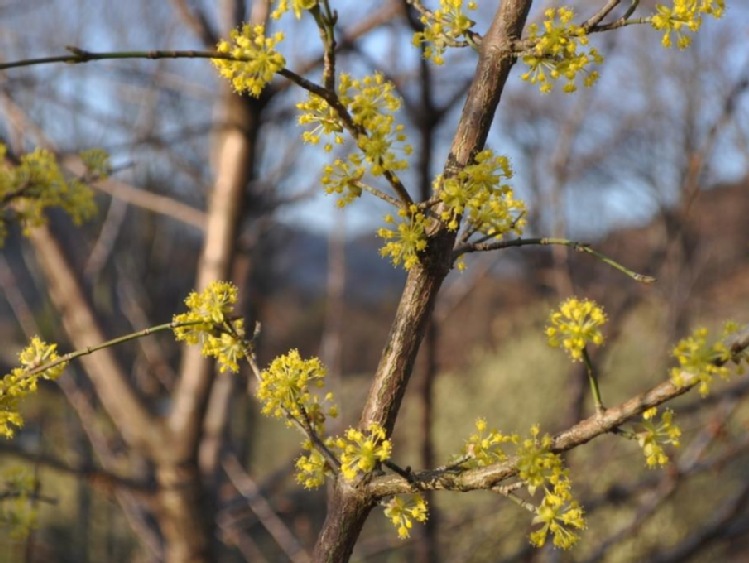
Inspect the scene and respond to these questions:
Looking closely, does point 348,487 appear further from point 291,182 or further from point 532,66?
point 291,182

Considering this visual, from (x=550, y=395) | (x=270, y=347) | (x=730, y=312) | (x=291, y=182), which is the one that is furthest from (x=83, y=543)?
(x=730, y=312)

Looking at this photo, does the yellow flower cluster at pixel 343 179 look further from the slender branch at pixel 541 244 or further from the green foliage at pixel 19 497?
the green foliage at pixel 19 497

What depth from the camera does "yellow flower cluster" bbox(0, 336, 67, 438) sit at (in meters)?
0.86

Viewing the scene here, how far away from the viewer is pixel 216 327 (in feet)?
2.84

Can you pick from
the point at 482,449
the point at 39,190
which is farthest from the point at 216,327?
the point at 39,190

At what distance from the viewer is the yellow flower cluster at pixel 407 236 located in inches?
31.8

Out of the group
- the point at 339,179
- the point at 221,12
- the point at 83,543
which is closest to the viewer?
the point at 339,179

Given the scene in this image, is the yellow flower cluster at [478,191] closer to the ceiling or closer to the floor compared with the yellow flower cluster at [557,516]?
closer to the ceiling

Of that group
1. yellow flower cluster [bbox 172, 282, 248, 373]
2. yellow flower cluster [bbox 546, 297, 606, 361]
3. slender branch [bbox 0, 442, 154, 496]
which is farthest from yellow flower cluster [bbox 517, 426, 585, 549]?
slender branch [bbox 0, 442, 154, 496]

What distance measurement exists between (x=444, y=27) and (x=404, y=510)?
1.78ft

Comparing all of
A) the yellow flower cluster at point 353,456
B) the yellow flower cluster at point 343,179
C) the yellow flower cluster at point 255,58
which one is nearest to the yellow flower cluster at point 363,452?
the yellow flower cluster at point 353,456

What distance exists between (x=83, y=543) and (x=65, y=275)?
123 inches

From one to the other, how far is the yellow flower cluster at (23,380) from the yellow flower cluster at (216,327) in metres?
0.15

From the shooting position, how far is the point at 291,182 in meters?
5.74
